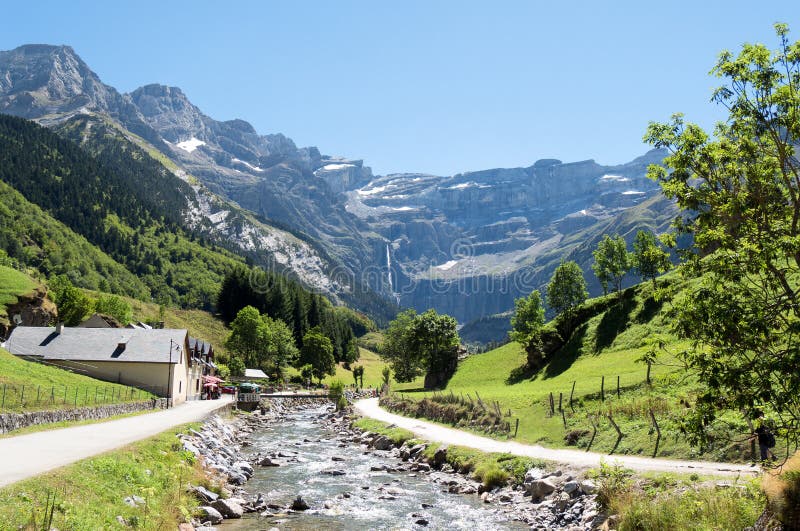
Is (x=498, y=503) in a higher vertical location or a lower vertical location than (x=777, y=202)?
lower

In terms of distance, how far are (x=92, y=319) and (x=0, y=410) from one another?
95.3m

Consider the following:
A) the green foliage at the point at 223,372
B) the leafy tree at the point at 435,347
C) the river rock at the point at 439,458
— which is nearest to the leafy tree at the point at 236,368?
the green foliage at the point at 223,372

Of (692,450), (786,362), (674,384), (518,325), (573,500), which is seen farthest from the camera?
(518,325)

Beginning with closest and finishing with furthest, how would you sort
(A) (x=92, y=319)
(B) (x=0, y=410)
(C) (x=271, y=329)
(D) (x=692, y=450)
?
(D) (x=692, y=450)
(B) (x=0, y=410)
(A) (x=92, y=319)
(C) (x=271, y=329)

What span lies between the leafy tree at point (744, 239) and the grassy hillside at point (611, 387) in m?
0.95

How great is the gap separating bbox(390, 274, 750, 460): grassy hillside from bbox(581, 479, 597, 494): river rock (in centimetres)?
512

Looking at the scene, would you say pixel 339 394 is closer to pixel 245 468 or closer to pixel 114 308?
pixel 245 468

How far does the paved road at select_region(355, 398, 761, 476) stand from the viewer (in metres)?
22.6

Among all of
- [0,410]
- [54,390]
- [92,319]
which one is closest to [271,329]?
[92,319]

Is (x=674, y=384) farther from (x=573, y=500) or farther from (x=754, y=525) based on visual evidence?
(x=754, y=525)

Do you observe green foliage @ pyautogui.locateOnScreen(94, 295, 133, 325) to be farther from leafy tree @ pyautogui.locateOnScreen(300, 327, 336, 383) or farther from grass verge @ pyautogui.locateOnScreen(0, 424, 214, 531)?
grass verge @ pyautogui.locateOnScreen(0, 424, 214, 531)

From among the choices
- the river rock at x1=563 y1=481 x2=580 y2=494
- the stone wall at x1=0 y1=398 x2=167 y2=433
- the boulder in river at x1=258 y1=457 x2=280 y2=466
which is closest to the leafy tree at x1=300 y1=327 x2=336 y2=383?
the stone wall at x1=0 y1=398 x2=167 y2=433

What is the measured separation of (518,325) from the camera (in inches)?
4205

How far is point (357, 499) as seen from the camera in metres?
28.5
